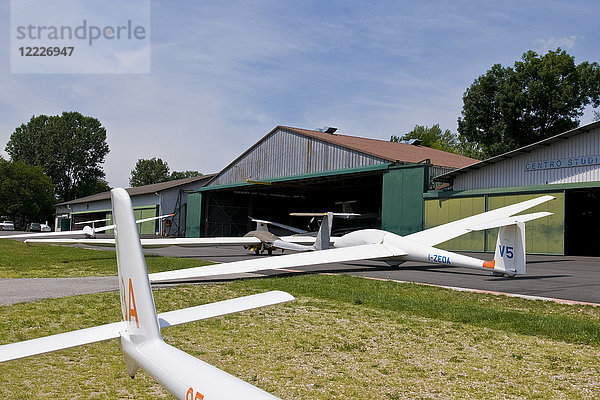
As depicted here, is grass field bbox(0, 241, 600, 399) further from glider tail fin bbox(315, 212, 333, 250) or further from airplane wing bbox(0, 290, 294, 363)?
glider tail fin bbox(315, 212, 333, 250)

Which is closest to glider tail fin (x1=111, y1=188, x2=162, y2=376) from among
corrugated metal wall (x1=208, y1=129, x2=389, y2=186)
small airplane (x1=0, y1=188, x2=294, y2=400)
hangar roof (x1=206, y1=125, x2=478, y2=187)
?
small airplane (x1=0, y1=188, x2=294, y2=400)

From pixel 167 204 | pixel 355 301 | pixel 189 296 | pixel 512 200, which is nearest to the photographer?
pixel 355 301

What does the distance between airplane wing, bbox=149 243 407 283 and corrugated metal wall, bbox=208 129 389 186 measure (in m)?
13.9

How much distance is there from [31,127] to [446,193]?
108 meters

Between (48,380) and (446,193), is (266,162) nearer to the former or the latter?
(446,193)

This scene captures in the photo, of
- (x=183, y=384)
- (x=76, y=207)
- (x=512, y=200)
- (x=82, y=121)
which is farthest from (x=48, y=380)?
(x=82, y=121)

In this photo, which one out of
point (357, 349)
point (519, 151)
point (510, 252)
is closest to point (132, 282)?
point (357, 349)

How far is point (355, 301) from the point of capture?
31.1 feet

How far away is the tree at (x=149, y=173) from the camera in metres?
123

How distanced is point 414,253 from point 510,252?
3.08m

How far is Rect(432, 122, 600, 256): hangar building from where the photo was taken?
2180 centimetres

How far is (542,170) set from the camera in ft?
76.5

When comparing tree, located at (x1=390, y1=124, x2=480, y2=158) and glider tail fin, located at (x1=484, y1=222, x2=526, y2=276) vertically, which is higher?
tree, located at (x1=390, y1=124, x2=480, y2=158)

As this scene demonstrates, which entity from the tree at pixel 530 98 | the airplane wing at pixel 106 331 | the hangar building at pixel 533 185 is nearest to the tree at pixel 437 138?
the tree at pixel 530 98
